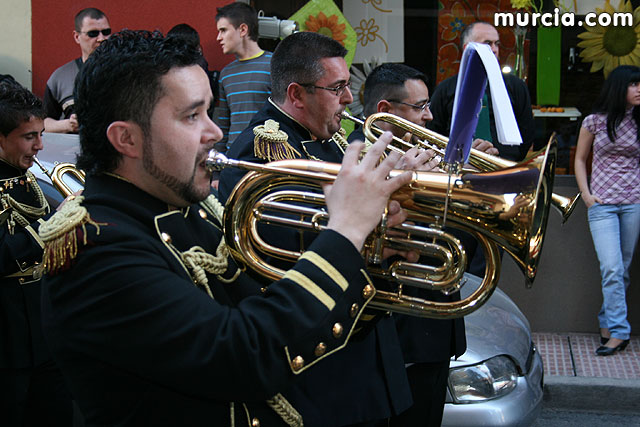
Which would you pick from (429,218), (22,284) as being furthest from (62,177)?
(429,218)

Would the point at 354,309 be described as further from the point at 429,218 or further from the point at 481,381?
the point at 481,381

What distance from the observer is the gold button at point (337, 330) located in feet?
4.89

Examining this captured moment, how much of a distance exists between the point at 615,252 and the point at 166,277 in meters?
4.64

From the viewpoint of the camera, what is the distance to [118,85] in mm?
1596

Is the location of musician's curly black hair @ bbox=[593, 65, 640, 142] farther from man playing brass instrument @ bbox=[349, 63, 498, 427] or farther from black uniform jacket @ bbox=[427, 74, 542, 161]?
man playing brass instrument @ bbox=[349, 63, 498, 427]

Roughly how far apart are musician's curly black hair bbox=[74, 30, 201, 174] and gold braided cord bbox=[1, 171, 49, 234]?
1535 mm

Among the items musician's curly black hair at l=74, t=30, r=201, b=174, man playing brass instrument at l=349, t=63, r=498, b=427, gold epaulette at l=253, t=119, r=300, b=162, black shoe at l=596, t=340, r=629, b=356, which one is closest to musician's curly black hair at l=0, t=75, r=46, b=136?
gold epaulette at l=253, t=119, r=300, b=162

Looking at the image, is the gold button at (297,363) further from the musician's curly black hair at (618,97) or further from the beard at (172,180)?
the musician's curly black hair at (618,97)

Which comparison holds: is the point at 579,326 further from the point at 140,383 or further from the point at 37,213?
the point at 140,383

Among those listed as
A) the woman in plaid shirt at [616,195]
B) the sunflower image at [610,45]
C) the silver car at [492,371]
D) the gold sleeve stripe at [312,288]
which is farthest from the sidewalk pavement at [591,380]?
the gold sleeve stripe at [312,288]

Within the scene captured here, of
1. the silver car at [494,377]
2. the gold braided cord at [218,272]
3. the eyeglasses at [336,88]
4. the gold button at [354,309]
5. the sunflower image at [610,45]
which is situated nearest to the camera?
the gold button at [354,309]

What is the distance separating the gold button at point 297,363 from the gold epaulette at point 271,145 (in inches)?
45.6

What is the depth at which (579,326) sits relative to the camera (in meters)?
5.91

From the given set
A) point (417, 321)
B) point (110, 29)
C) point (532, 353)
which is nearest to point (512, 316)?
point (532, 353)
